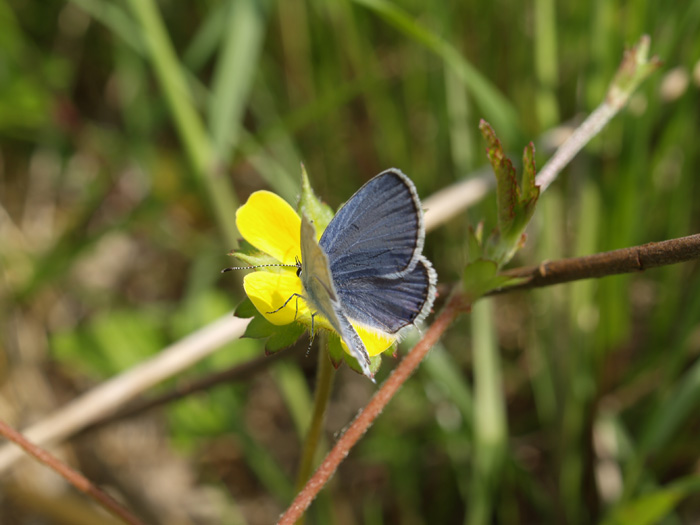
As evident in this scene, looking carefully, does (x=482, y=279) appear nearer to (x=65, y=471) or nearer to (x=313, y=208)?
(x=313, y=208)

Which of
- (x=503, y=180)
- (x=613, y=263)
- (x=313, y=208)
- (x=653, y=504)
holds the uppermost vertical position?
(x=313, y=208)

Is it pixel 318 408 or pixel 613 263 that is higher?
pixel 318 408

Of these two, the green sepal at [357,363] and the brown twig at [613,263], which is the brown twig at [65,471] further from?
the brown twig at [613,263]

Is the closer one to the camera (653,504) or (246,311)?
(246,311)

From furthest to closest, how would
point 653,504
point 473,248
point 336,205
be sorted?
1. point 336,205
2. point 653,504
3. point 473,248

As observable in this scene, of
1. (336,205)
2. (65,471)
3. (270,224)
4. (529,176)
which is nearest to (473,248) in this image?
(529,176)

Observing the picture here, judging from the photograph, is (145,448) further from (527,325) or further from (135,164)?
(527,325)

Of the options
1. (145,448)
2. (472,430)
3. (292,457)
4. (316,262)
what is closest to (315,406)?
(316,262)
